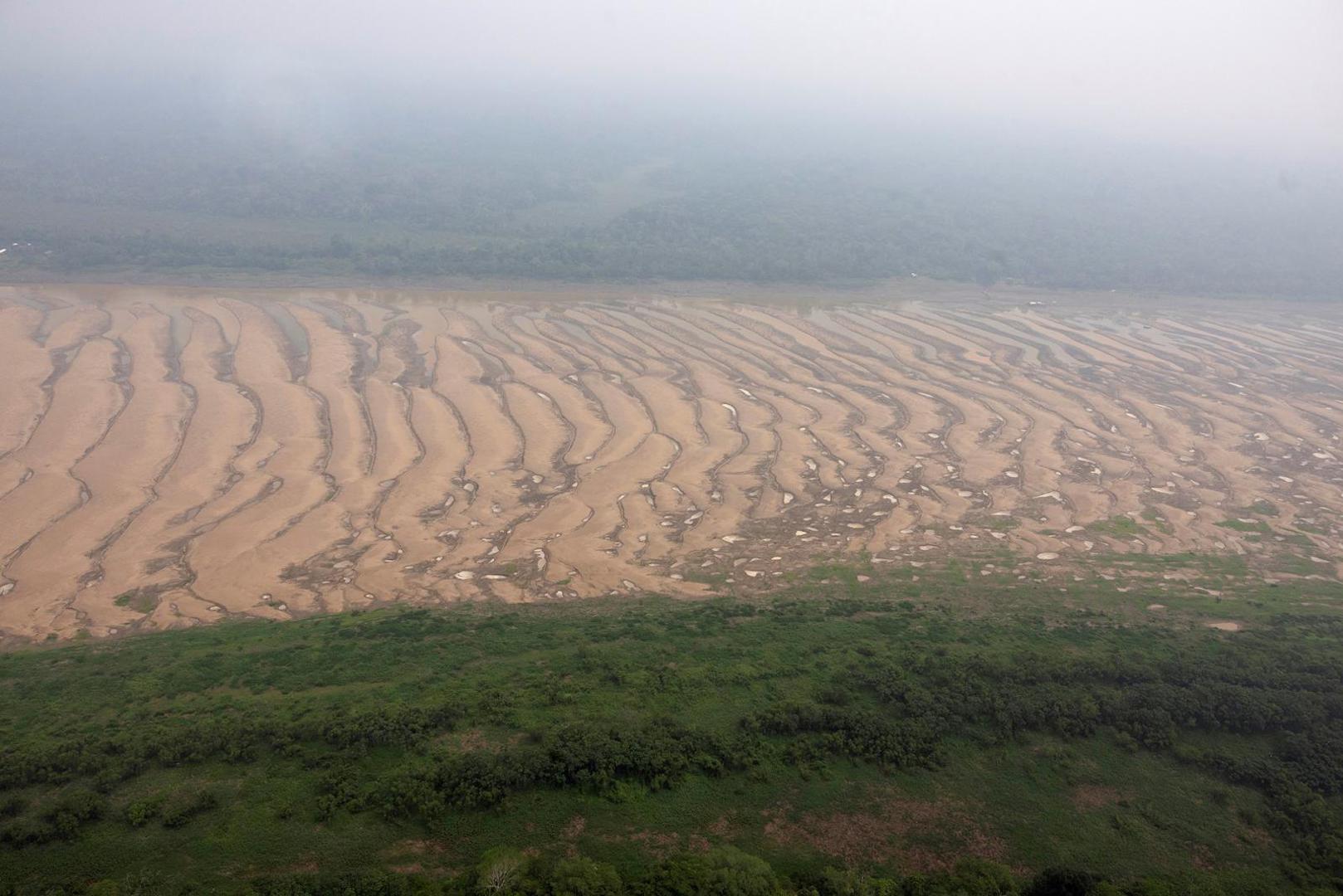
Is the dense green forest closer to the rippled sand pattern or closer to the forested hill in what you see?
the rippled sand pattern

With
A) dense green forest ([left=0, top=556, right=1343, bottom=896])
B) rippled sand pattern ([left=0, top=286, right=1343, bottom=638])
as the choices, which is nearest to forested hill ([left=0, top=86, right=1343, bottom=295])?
rippled sand pattern ([left=0, top=286, right=1343, bottom=638])

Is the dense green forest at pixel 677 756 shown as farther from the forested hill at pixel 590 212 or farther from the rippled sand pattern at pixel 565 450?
the forested hill at pixel 590 212

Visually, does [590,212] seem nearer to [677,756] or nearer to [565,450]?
[565,450]

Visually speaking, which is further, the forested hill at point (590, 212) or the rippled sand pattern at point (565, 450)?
the forested hill at point (590, 212)

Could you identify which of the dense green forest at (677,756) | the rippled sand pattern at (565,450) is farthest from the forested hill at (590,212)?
the dense green forest at (677,756)

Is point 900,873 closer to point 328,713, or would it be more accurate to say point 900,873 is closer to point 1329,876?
point 1329,876

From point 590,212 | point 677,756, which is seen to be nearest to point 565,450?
point 677,756

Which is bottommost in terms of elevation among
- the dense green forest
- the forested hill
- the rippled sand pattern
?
the dense green forest

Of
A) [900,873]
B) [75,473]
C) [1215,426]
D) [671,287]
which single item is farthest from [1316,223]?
[75,473]
